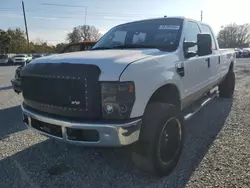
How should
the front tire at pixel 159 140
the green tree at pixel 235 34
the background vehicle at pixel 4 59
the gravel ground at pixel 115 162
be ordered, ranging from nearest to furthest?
the front tire at pixel 159 140
the gravel ground at pixel 115 162
the background vehicle at pixel 4 59
the green tree at pixel 235 34

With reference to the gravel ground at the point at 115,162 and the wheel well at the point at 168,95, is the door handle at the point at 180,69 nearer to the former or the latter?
the wheel well at the point at 168,95

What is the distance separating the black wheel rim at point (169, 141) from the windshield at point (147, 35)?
1.07 meters

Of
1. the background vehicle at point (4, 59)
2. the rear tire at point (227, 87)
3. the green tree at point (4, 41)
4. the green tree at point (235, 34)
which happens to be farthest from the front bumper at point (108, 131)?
the green tree at point (235, 34)

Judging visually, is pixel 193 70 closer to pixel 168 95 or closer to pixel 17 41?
pixel 168 95

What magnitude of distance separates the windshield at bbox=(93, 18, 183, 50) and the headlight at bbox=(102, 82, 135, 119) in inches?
49.9

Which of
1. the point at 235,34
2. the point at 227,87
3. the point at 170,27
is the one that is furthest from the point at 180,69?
the point at 235,34

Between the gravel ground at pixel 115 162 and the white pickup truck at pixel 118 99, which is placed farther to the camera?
the gravel ground at pixel 115 162

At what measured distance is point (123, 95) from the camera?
2086 millimetres

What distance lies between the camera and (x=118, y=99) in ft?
6.85

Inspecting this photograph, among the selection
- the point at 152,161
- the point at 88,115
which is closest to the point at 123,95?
the point at 88,115

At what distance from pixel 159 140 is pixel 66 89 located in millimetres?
1133

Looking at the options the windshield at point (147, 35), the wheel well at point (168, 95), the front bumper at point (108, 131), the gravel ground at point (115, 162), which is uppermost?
the windshield at point (147, 35)

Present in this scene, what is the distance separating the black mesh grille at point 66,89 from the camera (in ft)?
7.00

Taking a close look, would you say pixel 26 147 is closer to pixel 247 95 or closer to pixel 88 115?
pixel 88 115
